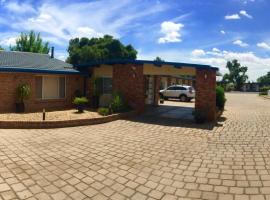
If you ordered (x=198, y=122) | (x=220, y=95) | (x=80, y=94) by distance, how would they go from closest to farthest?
(x=198, y=122), (x=220, y=95), (x=80, y=94)

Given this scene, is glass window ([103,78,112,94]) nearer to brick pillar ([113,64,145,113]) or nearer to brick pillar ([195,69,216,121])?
brick pillar ([113,64,145,113])

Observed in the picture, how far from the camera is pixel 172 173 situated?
6312 mm

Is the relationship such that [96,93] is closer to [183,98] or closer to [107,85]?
[107,85]

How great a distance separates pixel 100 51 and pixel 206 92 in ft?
116

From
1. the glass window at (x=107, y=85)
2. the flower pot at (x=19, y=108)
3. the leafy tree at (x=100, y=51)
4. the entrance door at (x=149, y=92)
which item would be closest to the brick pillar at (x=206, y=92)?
the glass window at (x=107, y=85)

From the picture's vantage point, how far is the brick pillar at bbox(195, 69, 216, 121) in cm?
1388

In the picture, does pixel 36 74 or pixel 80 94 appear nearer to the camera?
pixel 36 74

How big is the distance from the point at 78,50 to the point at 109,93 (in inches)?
1276

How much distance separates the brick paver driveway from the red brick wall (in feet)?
17.0

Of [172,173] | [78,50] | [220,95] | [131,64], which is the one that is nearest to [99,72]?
[131,64]

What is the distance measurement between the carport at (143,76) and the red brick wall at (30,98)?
162 cm

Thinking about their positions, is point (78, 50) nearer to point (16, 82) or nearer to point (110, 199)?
point (16, 82)

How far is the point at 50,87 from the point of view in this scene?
17.0 m

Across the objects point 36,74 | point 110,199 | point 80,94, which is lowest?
point 110,199
